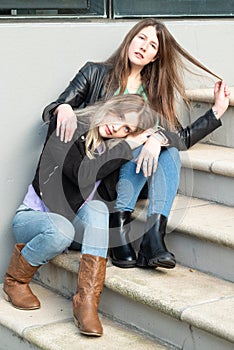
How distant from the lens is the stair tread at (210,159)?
11.8ft

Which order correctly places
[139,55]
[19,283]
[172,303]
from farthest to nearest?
[139,55] < [19,283] < [172,303]

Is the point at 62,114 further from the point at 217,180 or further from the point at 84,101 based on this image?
the point at 217,180

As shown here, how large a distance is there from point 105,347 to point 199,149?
126 centimetres

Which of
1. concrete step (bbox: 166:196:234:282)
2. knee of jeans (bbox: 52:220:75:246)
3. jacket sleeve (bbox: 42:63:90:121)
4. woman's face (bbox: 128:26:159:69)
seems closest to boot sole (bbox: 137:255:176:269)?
concrete step (bbox: 166:196:234:282)

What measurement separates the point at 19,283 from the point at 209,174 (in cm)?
95

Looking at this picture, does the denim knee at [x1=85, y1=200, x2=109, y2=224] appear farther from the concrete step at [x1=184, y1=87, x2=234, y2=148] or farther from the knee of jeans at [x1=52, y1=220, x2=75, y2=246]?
the concrete step at [x1=184, y1=87, x2=234, y2=148]

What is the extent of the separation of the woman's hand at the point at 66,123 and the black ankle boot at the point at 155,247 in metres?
0.47

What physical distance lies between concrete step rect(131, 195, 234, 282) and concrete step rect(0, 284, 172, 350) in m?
0.38

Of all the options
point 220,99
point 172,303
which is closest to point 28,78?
point 220,99

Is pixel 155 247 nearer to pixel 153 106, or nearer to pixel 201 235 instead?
pixel 201 235

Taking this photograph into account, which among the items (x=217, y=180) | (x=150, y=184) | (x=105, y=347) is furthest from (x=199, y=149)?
(x=105, y=347)

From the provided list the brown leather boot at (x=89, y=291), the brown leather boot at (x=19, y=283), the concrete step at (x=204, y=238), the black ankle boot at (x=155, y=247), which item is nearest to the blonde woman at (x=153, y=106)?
the black ankle boot at (x=155, y=247)

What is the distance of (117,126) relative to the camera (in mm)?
3367

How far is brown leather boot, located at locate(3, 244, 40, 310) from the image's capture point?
343cm
